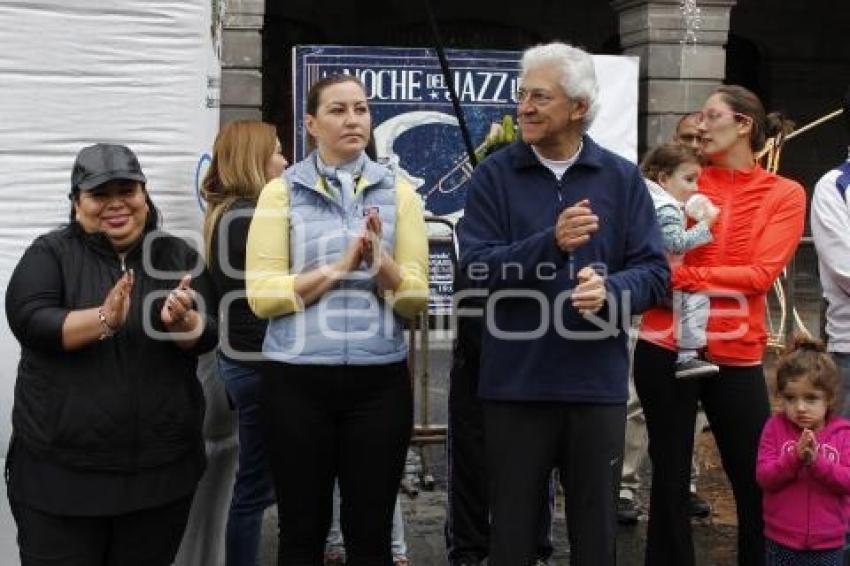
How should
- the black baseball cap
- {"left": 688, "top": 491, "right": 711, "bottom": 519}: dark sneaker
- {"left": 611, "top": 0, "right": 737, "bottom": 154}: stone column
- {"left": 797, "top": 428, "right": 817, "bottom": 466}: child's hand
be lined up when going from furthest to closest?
{"left": 611, "top": 0, "right": 737, "bottom": 154}: stone column
{"left": 688, "top": 491, "right": 711, "bottom": 519}: dark sneaker
{"left": 797, "top": 428, "right": 817, "bottom": 466}: child's hand
the black baseball cap

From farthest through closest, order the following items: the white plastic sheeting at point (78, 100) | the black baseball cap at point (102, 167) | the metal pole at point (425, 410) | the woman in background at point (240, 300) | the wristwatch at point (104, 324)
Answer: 1. the metal pole at point (425, 410)
2. the woman in background at point (240, 300)
3. the white plastic sheeting at point (78, 100)
4. the black baseball cap at point (102, 167)
5. the wristwatch at point (104, 324)

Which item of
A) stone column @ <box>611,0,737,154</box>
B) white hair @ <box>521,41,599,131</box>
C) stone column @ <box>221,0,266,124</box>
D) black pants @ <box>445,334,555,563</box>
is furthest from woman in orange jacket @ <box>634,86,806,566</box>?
stone column @ <box>611,0,737,154</box>

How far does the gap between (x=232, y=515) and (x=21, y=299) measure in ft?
4.69

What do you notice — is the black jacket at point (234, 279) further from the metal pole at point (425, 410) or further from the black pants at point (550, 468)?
the metal pole at point (425, 410)

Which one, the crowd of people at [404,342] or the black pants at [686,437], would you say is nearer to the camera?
the crowd of people at [404,342]

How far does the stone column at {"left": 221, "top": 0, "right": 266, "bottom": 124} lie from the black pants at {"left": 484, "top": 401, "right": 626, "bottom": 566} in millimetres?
7886

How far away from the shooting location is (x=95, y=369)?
3.15 meters

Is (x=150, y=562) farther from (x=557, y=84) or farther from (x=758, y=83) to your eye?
(x=758, y=83)

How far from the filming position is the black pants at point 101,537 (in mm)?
3193

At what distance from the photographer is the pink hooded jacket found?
3969 millimetres

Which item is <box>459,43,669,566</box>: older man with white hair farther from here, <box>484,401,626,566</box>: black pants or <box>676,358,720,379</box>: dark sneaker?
<box>676,358,720,379</box>: dark sneaker

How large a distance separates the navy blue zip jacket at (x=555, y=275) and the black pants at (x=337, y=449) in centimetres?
34

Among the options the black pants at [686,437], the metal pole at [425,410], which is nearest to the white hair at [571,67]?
the black pants at [686,437]

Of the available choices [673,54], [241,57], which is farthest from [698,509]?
[673,54]
